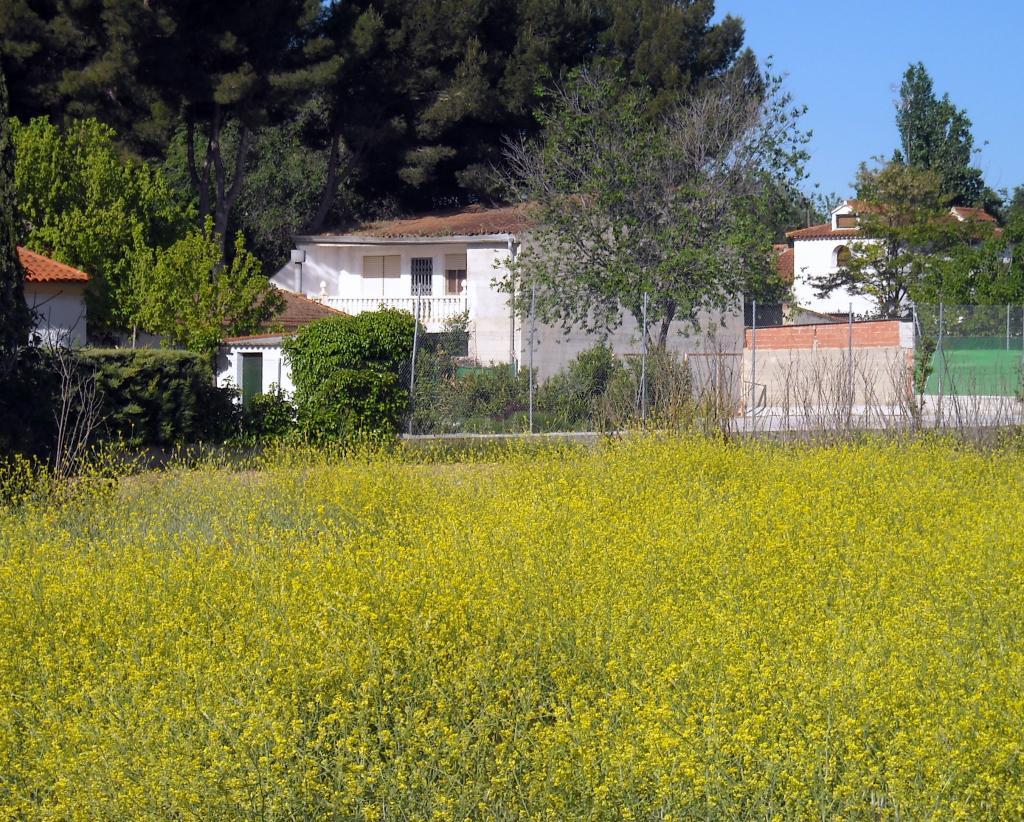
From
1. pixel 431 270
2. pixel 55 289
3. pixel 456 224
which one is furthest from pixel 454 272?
pixel 55 289

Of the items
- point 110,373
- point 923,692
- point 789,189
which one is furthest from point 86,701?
point 789,189

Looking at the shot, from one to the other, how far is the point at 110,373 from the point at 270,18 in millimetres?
15427

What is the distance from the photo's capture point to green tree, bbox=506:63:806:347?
928 inches

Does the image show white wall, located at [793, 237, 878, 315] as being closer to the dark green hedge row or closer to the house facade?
the house facade

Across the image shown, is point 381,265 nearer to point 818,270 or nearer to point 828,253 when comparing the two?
point 818,270

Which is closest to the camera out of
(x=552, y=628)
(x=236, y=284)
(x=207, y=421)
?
(x=552, y=628)

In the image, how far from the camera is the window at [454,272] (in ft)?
110

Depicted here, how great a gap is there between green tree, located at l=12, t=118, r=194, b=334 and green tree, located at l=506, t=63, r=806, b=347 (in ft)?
26.0

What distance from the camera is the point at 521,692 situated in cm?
479

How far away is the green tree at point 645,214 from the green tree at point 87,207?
7915 millimetres

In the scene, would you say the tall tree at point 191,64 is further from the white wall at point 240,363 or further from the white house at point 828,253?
the white house at point 828,253

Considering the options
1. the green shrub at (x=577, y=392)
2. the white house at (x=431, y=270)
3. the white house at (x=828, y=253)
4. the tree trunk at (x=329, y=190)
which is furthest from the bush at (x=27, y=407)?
the white house at (x=828, y=253)

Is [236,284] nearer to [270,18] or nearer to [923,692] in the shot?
[270,18]

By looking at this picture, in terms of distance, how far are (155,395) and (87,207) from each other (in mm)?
11043
